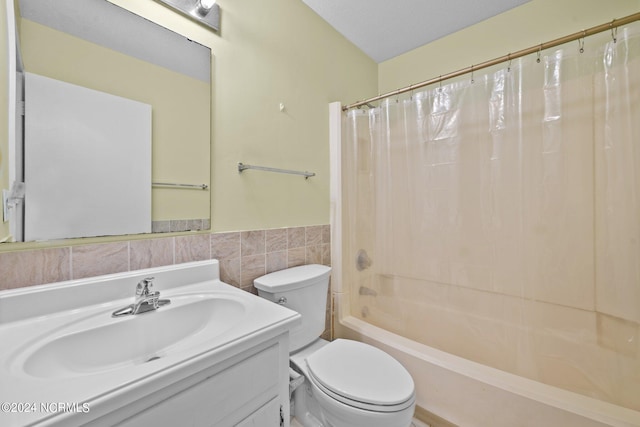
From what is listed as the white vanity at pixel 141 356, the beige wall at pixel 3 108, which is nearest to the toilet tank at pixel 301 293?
the white vanity at pixel 141 356

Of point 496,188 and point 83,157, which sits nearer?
point 83,157

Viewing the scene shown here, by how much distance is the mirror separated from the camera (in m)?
0.81

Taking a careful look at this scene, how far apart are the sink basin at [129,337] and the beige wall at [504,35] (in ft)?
6.73

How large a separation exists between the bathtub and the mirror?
1328 millimetres

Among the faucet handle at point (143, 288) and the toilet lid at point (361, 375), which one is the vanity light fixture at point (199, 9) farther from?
the toilet lid at point (361, 375)

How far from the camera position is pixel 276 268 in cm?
141

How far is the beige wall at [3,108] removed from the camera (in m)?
0.70

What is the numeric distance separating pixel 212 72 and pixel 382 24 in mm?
1217

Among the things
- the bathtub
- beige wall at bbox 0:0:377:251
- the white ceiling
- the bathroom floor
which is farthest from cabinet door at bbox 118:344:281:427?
the white ceiling

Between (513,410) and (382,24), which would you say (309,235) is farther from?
(382,24)

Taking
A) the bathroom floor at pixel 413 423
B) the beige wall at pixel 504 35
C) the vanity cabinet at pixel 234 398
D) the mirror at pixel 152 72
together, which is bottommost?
the bathroom floor at pixel 413 423

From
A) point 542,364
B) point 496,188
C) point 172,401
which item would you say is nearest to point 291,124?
point 496,188

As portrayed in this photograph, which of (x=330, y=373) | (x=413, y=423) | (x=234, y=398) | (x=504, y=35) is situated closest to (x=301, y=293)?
(x=330, y=373)

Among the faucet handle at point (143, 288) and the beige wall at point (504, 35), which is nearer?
the faucet handle at point (143, 288)
